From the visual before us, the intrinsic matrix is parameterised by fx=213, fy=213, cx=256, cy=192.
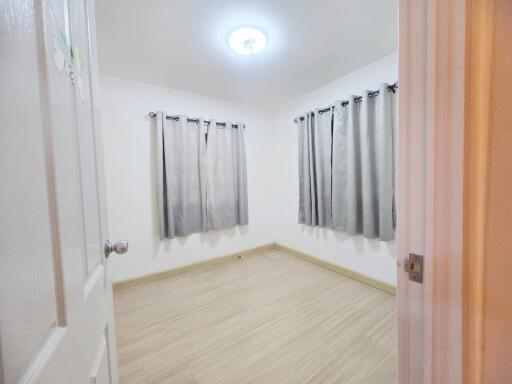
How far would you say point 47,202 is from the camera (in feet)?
1.23

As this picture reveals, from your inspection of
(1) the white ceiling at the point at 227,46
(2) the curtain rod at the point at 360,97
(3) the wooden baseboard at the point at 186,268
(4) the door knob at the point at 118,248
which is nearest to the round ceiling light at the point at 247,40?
(1) the white ceiling at the point at 227,46

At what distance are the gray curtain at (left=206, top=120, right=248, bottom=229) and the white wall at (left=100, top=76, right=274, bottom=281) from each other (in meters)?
0.20

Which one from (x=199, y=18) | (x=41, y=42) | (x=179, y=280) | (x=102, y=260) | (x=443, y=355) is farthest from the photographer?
(x=179, y=280)

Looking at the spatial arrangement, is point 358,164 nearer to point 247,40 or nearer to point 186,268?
point 247,40

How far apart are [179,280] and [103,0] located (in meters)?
2.46

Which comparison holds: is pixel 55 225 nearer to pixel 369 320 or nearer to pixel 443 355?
pixel 443 355

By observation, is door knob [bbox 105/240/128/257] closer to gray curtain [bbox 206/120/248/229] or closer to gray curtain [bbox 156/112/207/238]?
gray curtain [bbox 156/112/207/238]

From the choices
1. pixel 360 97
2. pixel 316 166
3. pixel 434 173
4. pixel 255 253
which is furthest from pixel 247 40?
pixel 255 253

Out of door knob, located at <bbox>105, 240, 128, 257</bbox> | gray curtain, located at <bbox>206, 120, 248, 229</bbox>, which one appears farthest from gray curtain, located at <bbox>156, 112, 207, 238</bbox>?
door knob, located at <bbox>105, 240, 128, 257</bbox>

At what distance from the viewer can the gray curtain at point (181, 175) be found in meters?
2.42

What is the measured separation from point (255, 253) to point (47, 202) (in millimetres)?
3003

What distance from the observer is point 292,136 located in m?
3.06

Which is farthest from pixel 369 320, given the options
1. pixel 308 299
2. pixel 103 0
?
pixel 103 0

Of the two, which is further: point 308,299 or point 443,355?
point 308,299
